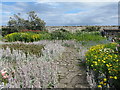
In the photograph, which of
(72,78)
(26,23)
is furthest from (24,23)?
(72,78)

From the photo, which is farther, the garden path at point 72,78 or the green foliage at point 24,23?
the green foliage at point 24,23

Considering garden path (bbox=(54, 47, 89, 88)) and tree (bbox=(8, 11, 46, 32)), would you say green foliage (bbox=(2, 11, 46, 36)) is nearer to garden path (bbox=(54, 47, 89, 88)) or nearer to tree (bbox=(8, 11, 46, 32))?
tree (bbox=(8, 11, 46, 32))

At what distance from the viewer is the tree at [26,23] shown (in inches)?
835

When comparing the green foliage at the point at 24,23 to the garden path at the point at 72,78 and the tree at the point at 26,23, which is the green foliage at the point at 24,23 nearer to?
the tree at the point at 26,23

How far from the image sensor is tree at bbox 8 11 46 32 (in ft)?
69.6

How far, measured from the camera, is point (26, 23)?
21.9m

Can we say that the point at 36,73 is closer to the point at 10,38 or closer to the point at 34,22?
the point at 10,38

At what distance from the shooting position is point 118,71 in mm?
3148

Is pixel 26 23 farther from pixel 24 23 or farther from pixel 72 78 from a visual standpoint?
pixel 72 78

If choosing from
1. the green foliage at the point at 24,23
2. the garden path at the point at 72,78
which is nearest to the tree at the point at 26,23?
the green foliage at the point at 24,23

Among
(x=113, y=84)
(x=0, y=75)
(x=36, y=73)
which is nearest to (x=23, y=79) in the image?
(x=36, y=73)

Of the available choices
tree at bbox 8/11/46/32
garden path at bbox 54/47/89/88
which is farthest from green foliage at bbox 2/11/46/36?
garden path at bbox 54/47/89/88

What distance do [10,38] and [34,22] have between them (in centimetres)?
984

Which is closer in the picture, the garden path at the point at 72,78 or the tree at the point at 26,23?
the garden path at the point at 72,78
